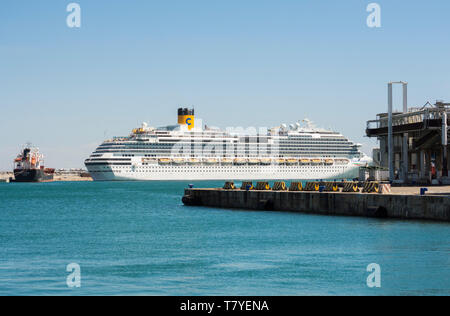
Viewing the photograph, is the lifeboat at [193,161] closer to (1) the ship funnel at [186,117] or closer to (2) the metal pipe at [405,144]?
(1) the ship funnel at [186,117]

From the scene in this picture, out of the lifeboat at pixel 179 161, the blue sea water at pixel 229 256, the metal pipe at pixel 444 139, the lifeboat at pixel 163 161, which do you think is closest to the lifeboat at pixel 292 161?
the lifeboat at pixel 179 161

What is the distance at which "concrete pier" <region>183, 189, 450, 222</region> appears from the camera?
3559cm

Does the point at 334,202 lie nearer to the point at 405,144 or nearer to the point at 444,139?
the point at 444,139

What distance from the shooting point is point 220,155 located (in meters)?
143

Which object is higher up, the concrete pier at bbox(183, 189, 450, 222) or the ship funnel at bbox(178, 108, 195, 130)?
the ship funnel at bbox(178, 108, 195, 130)

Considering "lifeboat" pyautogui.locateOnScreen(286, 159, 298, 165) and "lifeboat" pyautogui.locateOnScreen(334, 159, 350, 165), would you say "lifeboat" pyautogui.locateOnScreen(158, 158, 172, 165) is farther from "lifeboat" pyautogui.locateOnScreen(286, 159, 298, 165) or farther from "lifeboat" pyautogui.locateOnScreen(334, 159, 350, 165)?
"lifeboat" pyautogui.locateOnScreen(334, 159, 350, 165)

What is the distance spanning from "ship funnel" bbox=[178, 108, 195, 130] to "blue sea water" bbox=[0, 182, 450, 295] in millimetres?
103854

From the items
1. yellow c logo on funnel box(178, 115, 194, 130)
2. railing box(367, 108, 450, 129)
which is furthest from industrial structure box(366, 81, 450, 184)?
yellow c logo on funnel box(178, 115, 194, 130)

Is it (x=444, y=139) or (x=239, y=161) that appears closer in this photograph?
(x=444, y=139)

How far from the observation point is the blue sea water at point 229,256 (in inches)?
822

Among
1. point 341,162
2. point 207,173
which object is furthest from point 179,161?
point 341,162

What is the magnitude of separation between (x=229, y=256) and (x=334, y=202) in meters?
16.6
